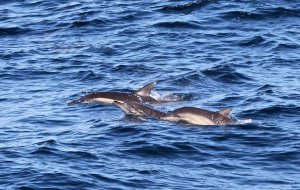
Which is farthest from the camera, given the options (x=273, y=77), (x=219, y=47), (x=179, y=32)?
(x=179, y=32)

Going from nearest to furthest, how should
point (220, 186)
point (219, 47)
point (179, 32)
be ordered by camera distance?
point (220, 186), point (219, 47), point (179, 32)

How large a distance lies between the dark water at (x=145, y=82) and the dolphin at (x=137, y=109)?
0.34 meters

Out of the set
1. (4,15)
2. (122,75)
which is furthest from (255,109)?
(4,15)

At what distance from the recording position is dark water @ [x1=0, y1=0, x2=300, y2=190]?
2019 centimetres

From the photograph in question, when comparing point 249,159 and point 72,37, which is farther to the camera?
point 72,37

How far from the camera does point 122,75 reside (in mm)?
30047

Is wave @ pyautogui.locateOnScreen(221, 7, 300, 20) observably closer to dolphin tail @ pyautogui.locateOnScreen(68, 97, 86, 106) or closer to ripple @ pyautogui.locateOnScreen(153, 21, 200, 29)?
ripple @ pyautogui.locateOnScreen(153, 21, 200, 29)

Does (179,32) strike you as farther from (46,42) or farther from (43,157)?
(43,157)

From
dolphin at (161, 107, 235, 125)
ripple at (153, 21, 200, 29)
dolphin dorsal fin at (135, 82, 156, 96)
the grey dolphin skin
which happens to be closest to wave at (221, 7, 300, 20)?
ripple at (153, 21, 200, 29)

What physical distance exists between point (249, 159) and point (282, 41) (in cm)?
1291

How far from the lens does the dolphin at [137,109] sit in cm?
2485

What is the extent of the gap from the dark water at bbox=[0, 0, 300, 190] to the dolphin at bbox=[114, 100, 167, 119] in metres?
0.34

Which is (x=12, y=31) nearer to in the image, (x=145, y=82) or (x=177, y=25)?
(x=177, y=25)

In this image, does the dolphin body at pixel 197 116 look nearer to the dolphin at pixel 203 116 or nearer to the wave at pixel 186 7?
the dolphin at pixel 203 116
